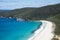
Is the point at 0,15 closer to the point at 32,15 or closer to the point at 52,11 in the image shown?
the point at 32,15

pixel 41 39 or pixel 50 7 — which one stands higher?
pixel 50 7

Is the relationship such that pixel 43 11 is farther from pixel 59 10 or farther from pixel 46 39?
pixel 46 39

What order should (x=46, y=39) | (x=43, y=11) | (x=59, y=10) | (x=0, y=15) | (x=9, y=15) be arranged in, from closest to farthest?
(x=46, y=39)
(x=59, y=10)
(x=43, y=11)
(x=9, y=15)
(x=0, y=15)

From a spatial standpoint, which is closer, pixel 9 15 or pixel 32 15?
pixel 32 15

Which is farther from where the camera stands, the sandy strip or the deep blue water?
the deep blue water

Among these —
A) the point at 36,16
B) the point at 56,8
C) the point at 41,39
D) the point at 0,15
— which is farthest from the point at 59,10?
the point at 41,39

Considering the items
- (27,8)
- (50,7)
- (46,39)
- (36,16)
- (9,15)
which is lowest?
(46,39)

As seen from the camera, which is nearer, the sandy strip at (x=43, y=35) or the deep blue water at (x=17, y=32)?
the sandy strip at (x=43, y=35)

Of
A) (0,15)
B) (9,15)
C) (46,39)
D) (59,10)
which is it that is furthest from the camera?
(0,15)

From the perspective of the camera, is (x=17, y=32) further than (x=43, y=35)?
Yes

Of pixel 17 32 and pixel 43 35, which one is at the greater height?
pixel 17 32
